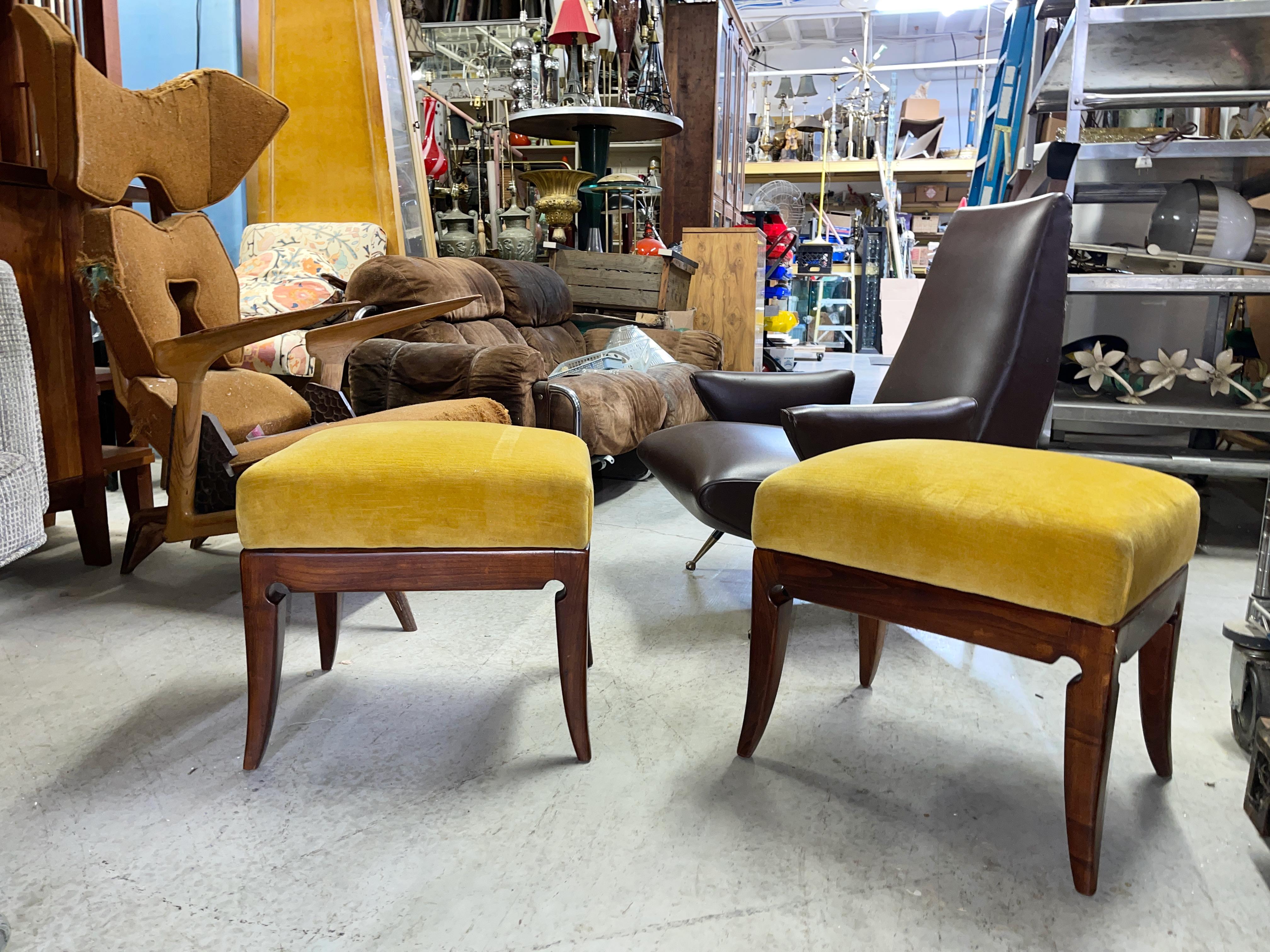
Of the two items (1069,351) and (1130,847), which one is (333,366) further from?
(1069,351)

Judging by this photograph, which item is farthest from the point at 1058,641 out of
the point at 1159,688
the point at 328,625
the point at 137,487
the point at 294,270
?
the point at 294,270

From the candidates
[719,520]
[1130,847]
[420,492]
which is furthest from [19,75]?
[1130,847]

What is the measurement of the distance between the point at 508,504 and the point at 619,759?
1.63 feet

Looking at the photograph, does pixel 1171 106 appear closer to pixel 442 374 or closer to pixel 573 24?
pixel 442 374

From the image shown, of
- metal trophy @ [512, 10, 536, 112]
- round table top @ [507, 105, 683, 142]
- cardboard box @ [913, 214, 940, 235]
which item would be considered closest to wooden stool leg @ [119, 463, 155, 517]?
round table top @ [507, 105, 683, 142]

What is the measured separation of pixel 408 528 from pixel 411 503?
0.04 meters

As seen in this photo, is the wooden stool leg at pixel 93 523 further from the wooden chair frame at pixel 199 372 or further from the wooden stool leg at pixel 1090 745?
the wooden stool leg at pixel 1090 745

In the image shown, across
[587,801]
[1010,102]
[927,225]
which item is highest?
[1010,102]

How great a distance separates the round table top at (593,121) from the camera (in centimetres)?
463

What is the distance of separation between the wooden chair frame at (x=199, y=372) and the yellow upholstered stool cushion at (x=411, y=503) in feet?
1.93

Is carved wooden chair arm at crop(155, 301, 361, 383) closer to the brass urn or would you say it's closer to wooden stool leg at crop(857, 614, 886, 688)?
wooden stool leg at crop(857, 614, 886, 688)

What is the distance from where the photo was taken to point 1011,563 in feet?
3.49

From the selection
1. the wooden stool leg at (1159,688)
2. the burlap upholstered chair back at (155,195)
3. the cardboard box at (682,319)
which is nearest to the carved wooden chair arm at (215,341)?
the burlap upholstered chair back at (155,195)

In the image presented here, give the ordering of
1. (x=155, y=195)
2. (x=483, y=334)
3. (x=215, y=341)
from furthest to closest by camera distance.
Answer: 1. (x=483, y=334)
2. (x=155, y=195)
3. (x=215, y=341)
